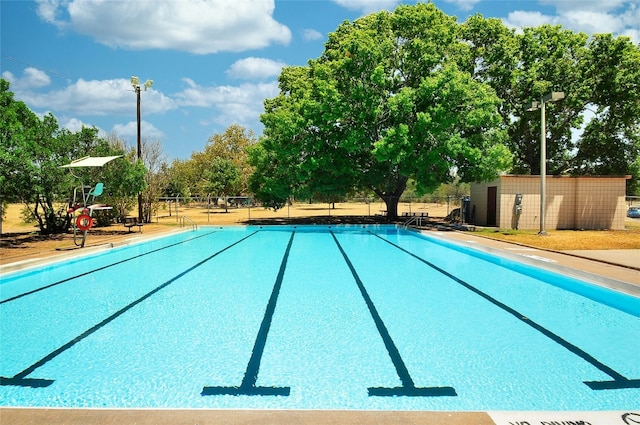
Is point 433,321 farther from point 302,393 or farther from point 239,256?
point 239,256

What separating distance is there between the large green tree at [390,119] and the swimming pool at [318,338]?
33.4 feet

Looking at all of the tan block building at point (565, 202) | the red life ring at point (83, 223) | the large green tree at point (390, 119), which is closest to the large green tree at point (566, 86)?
the large green tree at point (390, 119)

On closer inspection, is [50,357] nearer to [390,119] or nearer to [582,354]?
[582,354]

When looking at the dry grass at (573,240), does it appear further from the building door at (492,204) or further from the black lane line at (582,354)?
the black lane line at (582,354)

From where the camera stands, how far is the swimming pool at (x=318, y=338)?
14.8ft

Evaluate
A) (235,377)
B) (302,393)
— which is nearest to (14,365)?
(235,377)

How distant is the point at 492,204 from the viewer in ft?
72.2

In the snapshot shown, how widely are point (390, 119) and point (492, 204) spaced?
6.92 meters

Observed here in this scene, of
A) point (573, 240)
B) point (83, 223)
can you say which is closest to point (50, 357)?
point (83, 223)

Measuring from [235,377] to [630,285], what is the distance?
301 inches

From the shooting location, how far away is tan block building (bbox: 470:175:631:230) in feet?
67.0

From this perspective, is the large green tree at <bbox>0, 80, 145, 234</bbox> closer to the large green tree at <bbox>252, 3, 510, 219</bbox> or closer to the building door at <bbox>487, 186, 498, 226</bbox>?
the large green tree at <bbox>252, 3, 510, 219</bbox>

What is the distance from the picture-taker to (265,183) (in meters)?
27.4

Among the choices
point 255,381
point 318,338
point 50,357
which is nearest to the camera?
point 255,381
